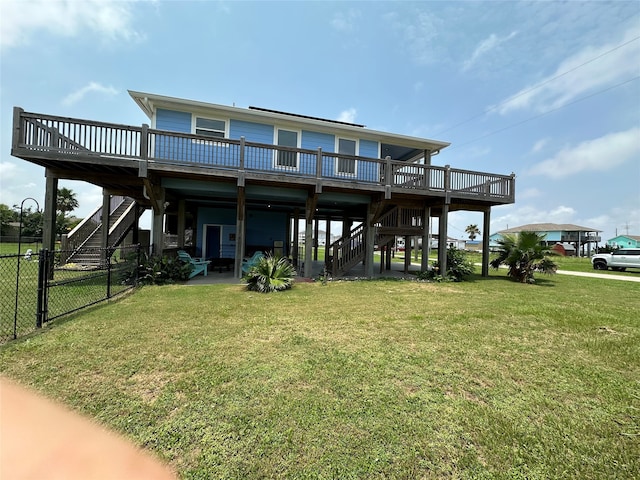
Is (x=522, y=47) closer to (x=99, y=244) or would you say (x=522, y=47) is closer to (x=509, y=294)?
(x=509, y=294)

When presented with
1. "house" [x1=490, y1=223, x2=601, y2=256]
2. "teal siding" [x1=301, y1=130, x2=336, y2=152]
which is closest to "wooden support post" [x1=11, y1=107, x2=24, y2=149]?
"teal siding" [x1=301, y1=130, x2=336, y2=152]

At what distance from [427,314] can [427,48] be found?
45.9 ft

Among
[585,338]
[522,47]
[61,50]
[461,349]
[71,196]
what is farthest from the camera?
[71,196]

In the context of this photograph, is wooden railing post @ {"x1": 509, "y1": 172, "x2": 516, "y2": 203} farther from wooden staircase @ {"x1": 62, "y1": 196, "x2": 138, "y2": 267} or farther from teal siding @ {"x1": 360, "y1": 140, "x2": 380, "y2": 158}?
wooden staircase @ {"x1": 62, "y1": 196, "x2": 138, "y2": 267}

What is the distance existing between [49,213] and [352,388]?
10.2 metres

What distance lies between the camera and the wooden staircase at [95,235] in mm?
11156

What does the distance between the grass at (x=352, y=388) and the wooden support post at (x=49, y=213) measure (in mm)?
4815

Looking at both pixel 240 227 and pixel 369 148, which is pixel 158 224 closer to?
pixel 240 227

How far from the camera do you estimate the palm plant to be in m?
7.83

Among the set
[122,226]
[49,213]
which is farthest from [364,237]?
[122,226]

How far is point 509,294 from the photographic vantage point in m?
8.26

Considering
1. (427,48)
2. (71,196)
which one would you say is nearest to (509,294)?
(427,48)

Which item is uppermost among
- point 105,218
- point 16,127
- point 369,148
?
point 369,148

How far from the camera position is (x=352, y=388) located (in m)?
2.85
